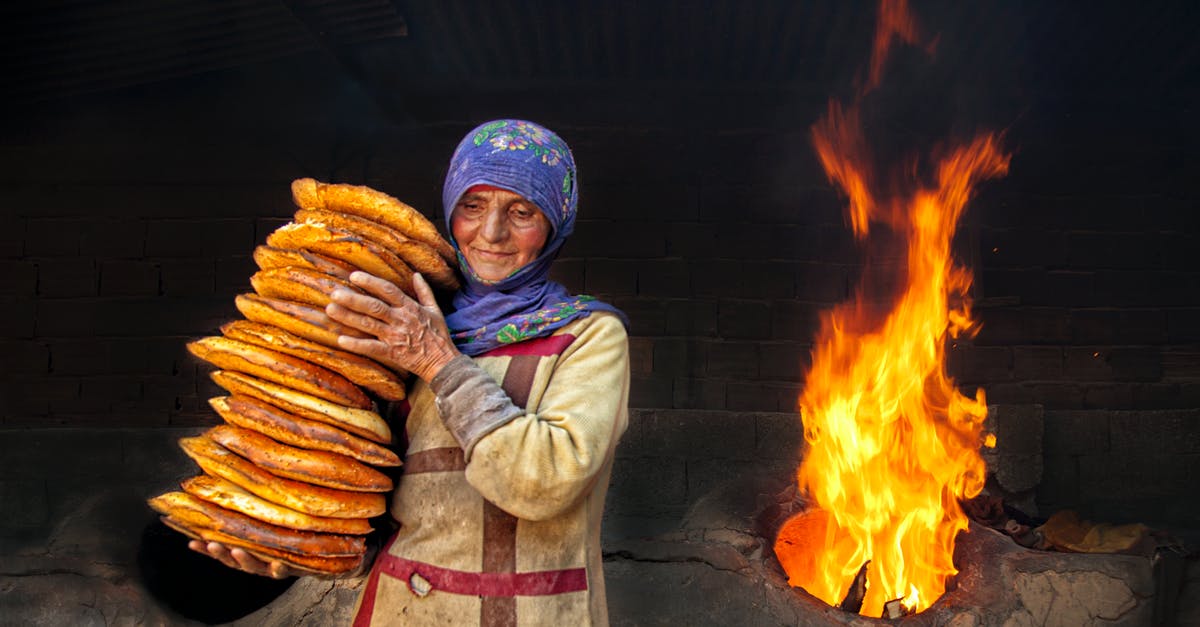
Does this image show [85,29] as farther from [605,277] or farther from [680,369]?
[680,369]

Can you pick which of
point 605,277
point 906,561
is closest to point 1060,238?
point 906,561

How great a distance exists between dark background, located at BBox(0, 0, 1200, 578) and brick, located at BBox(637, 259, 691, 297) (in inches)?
0.5

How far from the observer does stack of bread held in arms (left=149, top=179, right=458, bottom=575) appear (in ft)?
5.42

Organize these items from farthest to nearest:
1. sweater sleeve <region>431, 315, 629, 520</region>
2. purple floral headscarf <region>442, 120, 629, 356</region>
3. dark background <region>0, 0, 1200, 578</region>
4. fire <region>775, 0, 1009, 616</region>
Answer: dark background <region>0, 0, 1200, 578</region>
fire <region>775, 0, 1009, 616</region>
purple floral headscarf <region>442, 120, 629, 356</region>
sweater sleeve <region>431, 315, 629, 520</region>

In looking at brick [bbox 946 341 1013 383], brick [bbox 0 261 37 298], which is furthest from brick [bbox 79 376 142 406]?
brick [bbox 946 341 1013 383]

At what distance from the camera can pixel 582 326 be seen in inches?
73.0

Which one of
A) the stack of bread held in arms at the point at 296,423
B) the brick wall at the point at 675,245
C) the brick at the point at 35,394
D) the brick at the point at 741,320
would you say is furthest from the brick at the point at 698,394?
the brick at the point at 35,394

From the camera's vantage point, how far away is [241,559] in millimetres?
1710

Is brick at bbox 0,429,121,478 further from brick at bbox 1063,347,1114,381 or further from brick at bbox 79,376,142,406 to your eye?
brick at bbox 1063,347,1114,381

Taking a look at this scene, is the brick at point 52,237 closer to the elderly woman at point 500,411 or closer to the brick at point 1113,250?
the elderly woman at point 500,411

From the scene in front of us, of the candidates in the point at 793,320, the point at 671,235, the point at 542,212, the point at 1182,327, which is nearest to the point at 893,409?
the point at 793,320

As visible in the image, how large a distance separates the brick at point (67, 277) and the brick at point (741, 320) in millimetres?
3384

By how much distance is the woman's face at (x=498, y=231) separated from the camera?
187 centimetres

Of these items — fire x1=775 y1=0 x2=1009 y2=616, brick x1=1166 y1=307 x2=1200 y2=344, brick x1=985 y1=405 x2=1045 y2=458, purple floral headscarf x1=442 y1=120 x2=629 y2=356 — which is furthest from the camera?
brick x1=1166 y1=307 x2=1200 y2=344
